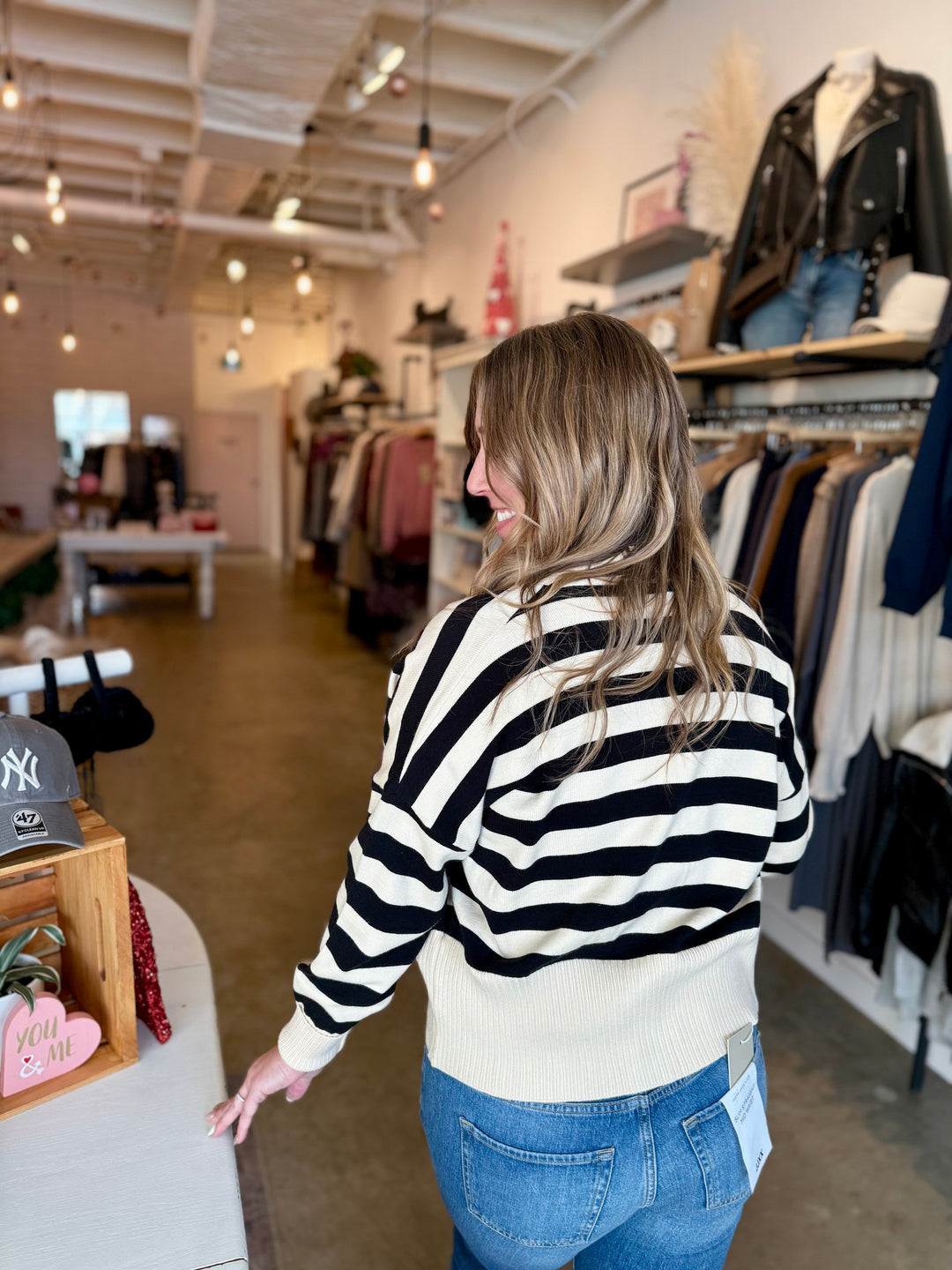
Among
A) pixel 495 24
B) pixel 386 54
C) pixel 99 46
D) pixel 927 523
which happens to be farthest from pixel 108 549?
pixel 927 523

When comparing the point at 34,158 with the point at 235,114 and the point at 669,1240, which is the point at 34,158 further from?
the point at 669,1240

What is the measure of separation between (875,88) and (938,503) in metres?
1.30

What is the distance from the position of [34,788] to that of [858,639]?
6.72 feet

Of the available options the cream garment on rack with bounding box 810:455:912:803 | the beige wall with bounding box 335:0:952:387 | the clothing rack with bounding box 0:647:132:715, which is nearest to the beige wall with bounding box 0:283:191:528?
the beige wall with bounding box 335:0:952:387

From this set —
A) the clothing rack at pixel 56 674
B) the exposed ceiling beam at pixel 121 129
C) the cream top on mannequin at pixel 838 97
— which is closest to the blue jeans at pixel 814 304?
the cream top on mannequin at pixel 838 97

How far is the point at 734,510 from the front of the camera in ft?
9.28

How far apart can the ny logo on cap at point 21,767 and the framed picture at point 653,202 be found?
11.2ft

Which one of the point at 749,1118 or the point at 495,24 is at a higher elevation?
the point at 495,24

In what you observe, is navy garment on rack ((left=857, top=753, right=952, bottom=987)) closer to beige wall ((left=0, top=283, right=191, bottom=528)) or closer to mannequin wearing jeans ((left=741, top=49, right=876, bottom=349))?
mannequin wearing jeans ((left=741, top=49, right=876, bottom=349))

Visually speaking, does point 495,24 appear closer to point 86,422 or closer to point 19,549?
point 19,549

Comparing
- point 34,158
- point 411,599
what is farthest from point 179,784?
point 34,158

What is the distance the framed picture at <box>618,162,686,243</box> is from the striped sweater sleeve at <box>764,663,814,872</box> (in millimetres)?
3146

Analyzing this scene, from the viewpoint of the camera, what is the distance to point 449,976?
937 mm

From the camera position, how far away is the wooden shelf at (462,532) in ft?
17.4
